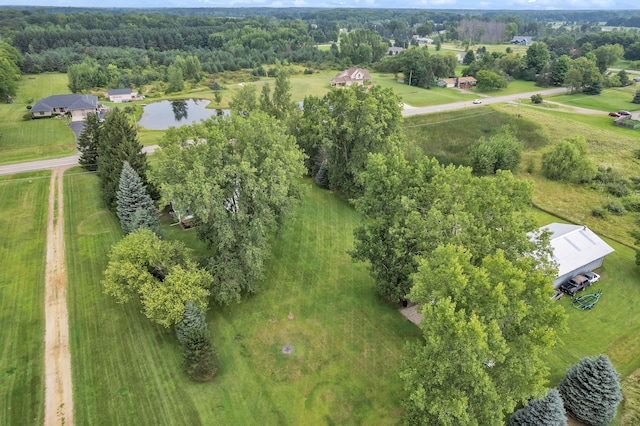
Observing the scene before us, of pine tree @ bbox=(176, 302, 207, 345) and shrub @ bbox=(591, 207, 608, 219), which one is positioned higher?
pine tree @ bbox=(176, 302, 207, 345)

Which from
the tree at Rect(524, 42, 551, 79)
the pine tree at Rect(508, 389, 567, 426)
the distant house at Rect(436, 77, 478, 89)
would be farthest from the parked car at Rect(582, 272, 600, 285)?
the tree at Rect(524, 42, 551, 79)

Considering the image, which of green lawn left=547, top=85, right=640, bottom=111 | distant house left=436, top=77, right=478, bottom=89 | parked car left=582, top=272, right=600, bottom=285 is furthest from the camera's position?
distant house left=436, top=77, right=478, bottom=89

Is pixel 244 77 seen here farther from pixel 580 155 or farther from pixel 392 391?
pixel 392 391

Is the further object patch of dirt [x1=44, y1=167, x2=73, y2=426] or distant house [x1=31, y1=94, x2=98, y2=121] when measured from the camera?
distant house [x1=31, y1=94, x2=98, y2=121]

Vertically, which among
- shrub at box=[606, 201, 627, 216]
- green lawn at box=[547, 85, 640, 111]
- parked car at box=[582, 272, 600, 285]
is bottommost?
shrub at box=[606, 201, 627, 216]

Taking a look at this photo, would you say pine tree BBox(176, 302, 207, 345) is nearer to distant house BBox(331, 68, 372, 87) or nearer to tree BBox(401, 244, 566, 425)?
tree BBox(401, 244, 566, 425)

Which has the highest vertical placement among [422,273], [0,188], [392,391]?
[422,273]

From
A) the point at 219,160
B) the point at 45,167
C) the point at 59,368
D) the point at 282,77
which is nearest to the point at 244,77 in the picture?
the point at 282,77
